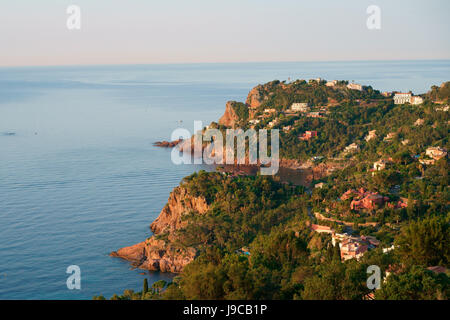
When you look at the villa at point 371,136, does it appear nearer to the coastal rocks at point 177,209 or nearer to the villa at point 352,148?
the villa at point 352,148

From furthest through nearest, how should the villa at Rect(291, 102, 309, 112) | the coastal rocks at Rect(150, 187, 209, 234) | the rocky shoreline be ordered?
1. the villa at Rect(291, 102, 309, 112)
2. the coastal rocks at Rect(150, 187, 209, 234)
3. the rocky shoreline

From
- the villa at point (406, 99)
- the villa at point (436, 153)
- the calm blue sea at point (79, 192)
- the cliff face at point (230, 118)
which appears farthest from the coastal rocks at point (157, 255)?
the villa at point (406, 99)

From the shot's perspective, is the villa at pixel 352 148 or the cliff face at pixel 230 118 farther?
the cliff face at pixel 230 118

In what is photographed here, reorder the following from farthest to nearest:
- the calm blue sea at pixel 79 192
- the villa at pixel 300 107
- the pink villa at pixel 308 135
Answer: the villa at pixel 300 107 < the pink villa at pixel 308 135 < the calm blue sea at pixel 79 192

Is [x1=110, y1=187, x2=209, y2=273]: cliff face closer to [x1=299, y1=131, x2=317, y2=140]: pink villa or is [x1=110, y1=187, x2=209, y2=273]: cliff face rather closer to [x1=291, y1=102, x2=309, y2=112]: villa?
[x1=299, y1=131, x2=317, y2=140]: pink villa

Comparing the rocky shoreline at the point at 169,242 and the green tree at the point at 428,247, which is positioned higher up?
the green tree at the point at 428,247

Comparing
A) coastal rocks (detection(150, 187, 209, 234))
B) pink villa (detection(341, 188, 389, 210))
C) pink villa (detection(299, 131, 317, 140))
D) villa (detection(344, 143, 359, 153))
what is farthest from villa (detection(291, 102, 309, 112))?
pink villa (detection(341, 188, 389, 210))

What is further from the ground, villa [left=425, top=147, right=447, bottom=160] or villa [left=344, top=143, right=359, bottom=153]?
villa [left=425, top=147, right=447, bottom=160]

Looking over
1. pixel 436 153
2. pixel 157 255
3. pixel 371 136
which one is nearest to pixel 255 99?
pixel 371 136

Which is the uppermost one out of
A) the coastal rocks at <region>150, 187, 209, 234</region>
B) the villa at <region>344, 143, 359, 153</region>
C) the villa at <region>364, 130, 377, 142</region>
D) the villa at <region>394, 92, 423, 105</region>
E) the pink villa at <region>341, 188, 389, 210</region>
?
the villa at <region>394, 92, 423, 105</region>

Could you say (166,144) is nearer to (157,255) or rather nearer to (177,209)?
(177,209)
